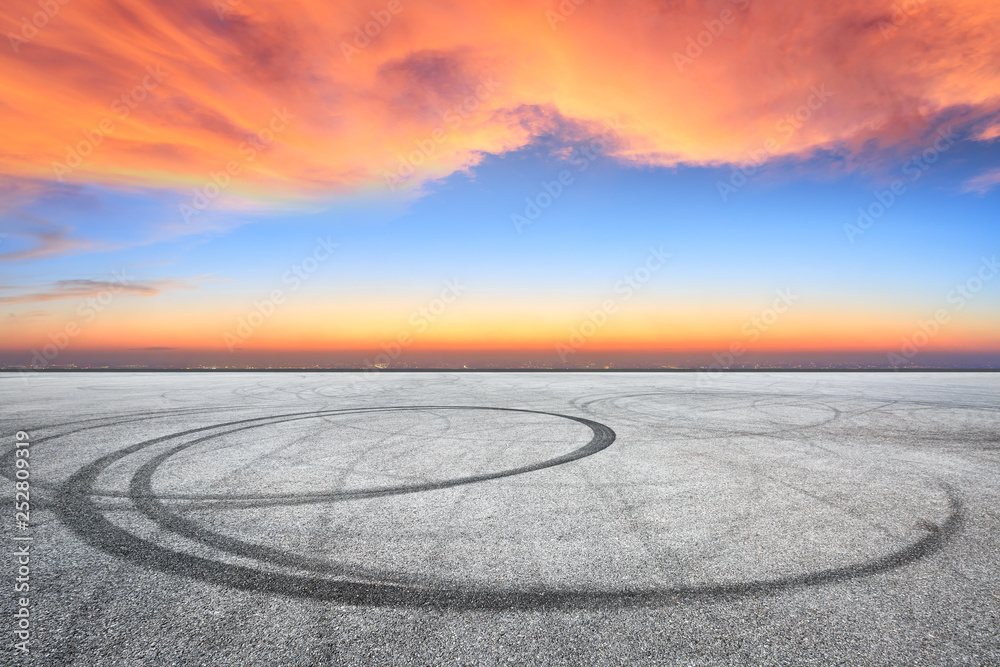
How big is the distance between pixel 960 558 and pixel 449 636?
15.6 ft

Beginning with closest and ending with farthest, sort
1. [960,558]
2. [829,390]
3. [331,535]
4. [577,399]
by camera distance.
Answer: [960,558] → [331,535] → [577,399] → [829,390]

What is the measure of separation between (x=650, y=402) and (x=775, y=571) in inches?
463

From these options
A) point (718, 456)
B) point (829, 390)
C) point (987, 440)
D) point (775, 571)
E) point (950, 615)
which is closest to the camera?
point (950, 615)

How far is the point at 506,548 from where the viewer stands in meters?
4.52

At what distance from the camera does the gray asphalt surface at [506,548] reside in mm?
3164

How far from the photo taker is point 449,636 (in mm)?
3207

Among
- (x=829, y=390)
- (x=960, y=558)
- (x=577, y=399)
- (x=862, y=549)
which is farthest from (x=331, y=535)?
(x=829, y=390)

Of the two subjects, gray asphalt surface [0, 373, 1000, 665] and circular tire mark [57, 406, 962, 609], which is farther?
circular tire mark [57, 406, 962, 609]

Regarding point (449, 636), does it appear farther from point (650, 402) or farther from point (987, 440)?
point (650, 402)

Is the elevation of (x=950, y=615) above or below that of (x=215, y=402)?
below

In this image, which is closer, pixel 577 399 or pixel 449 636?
pixel 449 636

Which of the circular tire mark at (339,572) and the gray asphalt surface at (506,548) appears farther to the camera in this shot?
the circular tire mark at (339,572)

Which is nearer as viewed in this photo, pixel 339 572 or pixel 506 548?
pixel 339 572

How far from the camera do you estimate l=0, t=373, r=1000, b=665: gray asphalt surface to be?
10.4ft
